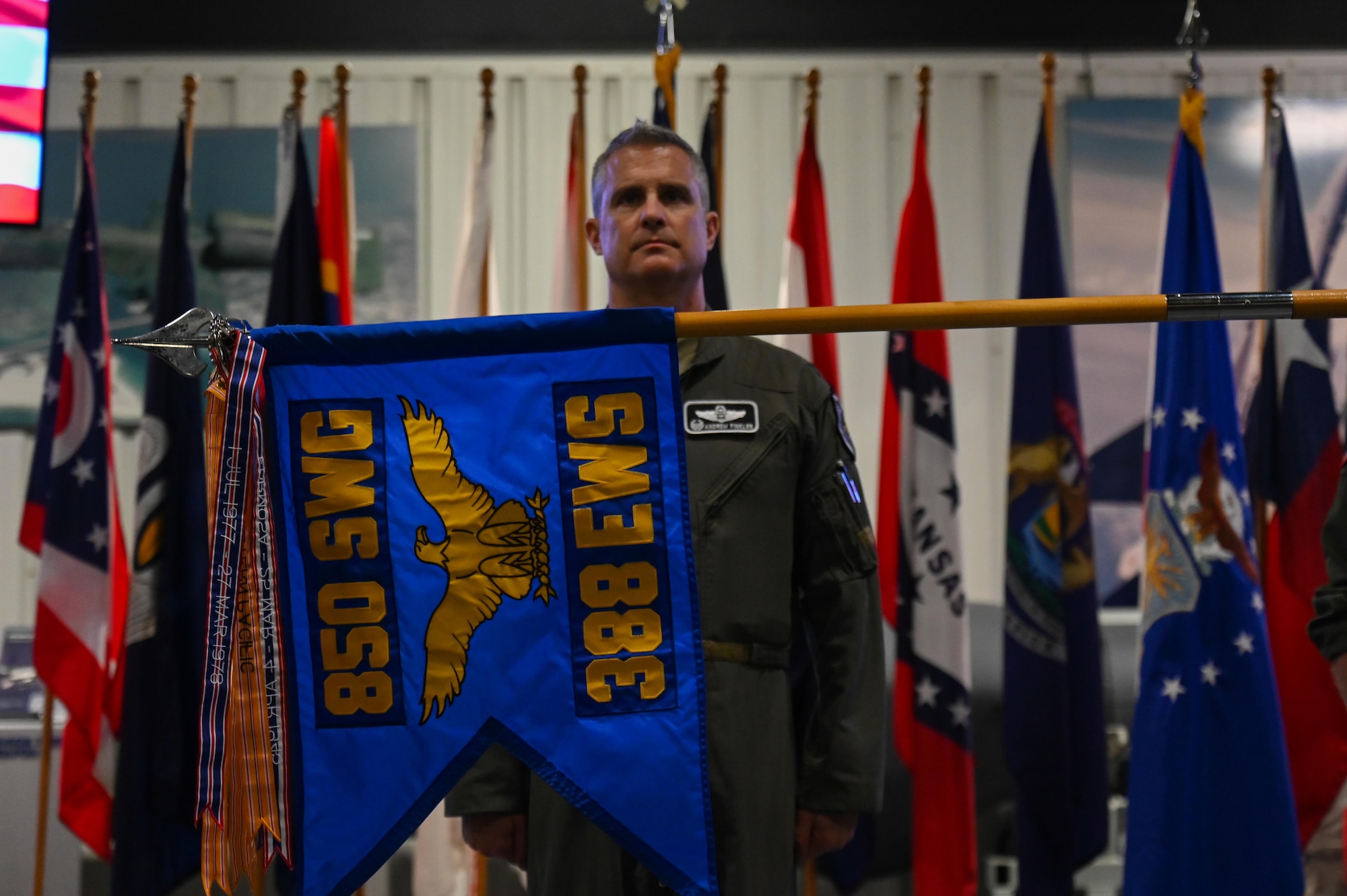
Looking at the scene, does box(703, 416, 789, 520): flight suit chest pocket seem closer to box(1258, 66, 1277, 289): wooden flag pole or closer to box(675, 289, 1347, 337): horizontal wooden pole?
box(675, 289, 1347, 337): horizontal wooden pole

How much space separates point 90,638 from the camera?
289cm

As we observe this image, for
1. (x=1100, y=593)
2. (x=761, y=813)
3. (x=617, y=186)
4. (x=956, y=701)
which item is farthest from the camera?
(x=1100, y=593)

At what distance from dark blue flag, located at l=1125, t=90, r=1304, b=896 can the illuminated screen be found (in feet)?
8.97

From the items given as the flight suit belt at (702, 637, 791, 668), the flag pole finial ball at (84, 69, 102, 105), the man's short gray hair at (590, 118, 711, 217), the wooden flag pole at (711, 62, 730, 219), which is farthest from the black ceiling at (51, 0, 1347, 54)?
the flight suit belt at (702, 637, 791, 668)

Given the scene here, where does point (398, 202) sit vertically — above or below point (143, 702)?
above

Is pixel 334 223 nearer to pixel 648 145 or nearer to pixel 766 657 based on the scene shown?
pixel 648 145

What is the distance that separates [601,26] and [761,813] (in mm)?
2314

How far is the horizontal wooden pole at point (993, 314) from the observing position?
1569 mm

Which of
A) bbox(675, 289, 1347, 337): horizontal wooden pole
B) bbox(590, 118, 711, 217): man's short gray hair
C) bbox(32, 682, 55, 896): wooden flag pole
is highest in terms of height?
bbox(590, 118, 711, 217): man's short gray hair

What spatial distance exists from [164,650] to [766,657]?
1676 mm

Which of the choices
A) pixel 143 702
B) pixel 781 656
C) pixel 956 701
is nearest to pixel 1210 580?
pixel 956 701

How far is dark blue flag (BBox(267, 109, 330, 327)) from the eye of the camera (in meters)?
2.95

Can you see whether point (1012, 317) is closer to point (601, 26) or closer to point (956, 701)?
point (956, 701)

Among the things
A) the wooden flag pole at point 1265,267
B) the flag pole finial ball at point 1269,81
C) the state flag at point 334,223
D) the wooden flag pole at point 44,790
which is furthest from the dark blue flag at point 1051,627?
the wooden flag pole at point 44,790
